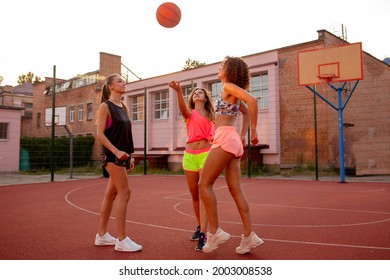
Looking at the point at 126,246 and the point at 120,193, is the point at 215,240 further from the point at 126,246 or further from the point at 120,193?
the point at 120,193

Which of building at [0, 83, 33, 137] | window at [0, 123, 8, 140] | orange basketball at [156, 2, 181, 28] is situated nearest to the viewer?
orange basketball at [156, 2, 181, 28]

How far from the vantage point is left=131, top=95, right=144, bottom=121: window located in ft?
84.4

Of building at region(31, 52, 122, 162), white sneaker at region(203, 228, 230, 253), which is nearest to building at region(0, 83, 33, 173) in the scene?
building at region(31, 52, 122, 162)

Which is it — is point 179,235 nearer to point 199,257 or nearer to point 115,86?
point 199,257

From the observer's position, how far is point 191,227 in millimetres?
5086

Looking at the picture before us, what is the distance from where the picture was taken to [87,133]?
30.8m

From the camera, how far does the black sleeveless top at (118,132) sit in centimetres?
379

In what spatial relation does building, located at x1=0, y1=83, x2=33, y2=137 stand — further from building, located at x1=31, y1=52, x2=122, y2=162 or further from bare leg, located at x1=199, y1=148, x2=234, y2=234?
bare leg, located at x1=199, y1=148, x2=234, y2=234

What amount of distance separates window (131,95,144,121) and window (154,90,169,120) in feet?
4.75

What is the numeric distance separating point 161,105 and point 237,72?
21.1 m

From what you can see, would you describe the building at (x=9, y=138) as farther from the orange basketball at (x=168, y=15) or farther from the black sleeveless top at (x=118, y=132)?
the black sleeveless top at (x=118, y=132)

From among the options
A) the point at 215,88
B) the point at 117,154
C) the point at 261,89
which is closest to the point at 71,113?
the point at 215,88
